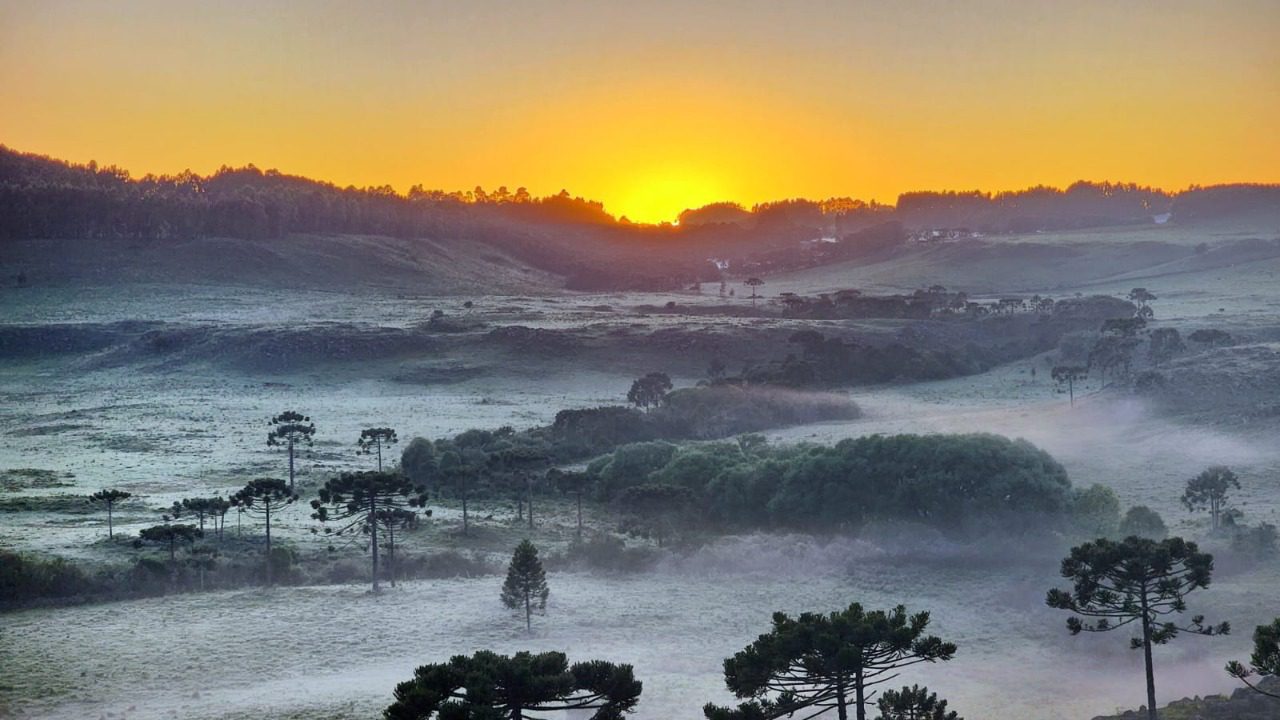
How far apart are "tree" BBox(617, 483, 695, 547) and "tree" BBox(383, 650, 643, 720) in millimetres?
30588

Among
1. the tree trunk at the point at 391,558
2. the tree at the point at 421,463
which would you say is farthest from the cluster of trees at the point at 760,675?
the tree at the point at 421,463

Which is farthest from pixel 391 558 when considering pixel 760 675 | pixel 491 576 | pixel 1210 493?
pixel 1210 493

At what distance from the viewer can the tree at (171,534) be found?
42312 mm

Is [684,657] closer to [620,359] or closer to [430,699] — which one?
[430,699]

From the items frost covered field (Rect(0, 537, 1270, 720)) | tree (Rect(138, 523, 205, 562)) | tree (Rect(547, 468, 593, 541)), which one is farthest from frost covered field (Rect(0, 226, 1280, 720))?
tree (Rect(547, 468, 593, 541))

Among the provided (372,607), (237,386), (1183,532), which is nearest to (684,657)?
(372,607)

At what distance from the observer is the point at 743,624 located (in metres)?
37.3

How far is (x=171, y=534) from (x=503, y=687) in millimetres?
27167

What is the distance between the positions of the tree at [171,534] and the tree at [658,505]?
58.7 ft

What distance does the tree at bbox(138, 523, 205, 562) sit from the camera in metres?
42.3

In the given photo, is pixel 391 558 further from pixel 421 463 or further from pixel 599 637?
pixel 421 463

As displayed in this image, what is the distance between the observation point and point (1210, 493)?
151ft

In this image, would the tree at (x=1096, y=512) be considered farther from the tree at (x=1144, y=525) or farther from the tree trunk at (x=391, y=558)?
the tree trunk at (x=391, y=558)

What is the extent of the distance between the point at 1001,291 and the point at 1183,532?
125m
